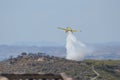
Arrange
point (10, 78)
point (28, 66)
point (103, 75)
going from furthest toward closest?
1. point (103, 75)
2. point (28, 66)
3. point (10, 78)

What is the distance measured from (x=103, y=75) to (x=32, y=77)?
564 ft

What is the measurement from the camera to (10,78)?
2592 cm

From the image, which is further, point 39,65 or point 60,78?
point 39,65

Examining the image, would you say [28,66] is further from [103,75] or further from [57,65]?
[103,75]

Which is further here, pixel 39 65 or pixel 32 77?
pixel 39 65

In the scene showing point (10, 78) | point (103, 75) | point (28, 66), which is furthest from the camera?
point (103, 75)

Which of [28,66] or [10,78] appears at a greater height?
[28,66]

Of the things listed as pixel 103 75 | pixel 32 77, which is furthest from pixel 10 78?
pixel 103 75

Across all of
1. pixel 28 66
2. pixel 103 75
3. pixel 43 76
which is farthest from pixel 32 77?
pixel 103 75

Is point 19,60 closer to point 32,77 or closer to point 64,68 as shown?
point 64,68

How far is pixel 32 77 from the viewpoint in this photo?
2603 cm

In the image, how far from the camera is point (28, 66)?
183375 mm

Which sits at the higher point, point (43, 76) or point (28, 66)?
point (28, 66)

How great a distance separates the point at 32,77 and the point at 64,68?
166 m
